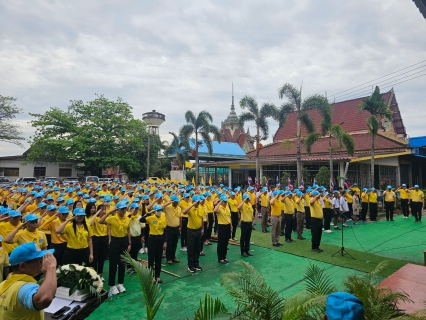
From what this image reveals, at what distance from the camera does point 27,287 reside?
2.03m

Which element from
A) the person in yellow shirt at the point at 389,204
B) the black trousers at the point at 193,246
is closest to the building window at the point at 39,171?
the black trousers at the point at 193,246

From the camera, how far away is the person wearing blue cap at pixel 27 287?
1.95 m

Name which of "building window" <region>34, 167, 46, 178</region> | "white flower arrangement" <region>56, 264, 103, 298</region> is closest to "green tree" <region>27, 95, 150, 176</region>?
"building window" <region>34, 167, 46, 178</region>

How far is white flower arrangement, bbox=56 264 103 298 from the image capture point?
3.12 meters

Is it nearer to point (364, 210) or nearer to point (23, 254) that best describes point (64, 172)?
point (364, 210)

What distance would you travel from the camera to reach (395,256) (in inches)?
297

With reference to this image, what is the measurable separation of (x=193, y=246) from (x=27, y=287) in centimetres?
454

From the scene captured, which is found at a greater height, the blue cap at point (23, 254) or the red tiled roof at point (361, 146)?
the red tiled roof at point (361, 146)

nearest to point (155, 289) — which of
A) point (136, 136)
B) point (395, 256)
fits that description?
point (395, 256)

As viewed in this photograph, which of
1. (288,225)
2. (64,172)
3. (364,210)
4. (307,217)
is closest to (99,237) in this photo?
(288,225)

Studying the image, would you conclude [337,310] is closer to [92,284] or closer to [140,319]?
[92,284]

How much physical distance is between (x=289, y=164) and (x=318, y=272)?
1807 cm

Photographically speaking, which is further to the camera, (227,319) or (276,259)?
(276,259)

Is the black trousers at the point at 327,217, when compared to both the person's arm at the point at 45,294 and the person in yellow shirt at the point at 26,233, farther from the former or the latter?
the person's arm at the point at 45,294
